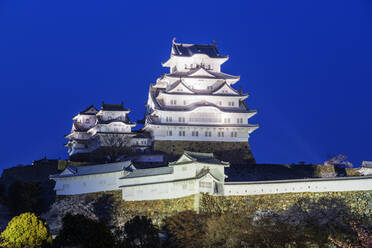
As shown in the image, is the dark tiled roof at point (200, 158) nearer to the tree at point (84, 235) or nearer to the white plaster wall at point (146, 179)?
the white plaster wall at point (146, 179)

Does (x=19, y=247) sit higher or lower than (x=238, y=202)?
lower

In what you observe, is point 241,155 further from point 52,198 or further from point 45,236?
point 45,236

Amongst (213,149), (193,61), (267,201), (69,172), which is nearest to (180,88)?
(193,61)

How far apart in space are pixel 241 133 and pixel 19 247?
27.1 metres

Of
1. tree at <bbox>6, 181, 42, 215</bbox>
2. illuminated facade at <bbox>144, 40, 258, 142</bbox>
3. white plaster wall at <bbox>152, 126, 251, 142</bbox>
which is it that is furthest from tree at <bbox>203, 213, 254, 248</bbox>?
illuminated facade at <bbox>144, 40, 258, 142</bbox>

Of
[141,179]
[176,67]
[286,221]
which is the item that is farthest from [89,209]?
[176,67]

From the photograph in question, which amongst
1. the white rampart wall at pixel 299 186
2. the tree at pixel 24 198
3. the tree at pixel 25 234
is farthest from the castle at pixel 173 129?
the tree at pixel 25 234

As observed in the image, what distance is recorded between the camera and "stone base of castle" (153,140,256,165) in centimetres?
5194

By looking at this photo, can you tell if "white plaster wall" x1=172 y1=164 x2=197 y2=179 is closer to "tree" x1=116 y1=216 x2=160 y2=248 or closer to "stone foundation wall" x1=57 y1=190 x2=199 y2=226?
"stone foundation wall" x1=57 y1=190 x2=199 y2=226

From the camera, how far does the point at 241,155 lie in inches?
2079

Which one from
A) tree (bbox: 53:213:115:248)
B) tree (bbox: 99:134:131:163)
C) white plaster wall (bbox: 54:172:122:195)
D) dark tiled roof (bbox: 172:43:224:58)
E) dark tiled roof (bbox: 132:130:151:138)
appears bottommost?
tree (bbox: 53:213:115:248)

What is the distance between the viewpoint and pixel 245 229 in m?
33.8

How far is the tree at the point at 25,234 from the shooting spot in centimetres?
3219

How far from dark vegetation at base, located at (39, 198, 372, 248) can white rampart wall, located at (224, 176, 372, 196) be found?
803 millimetres
